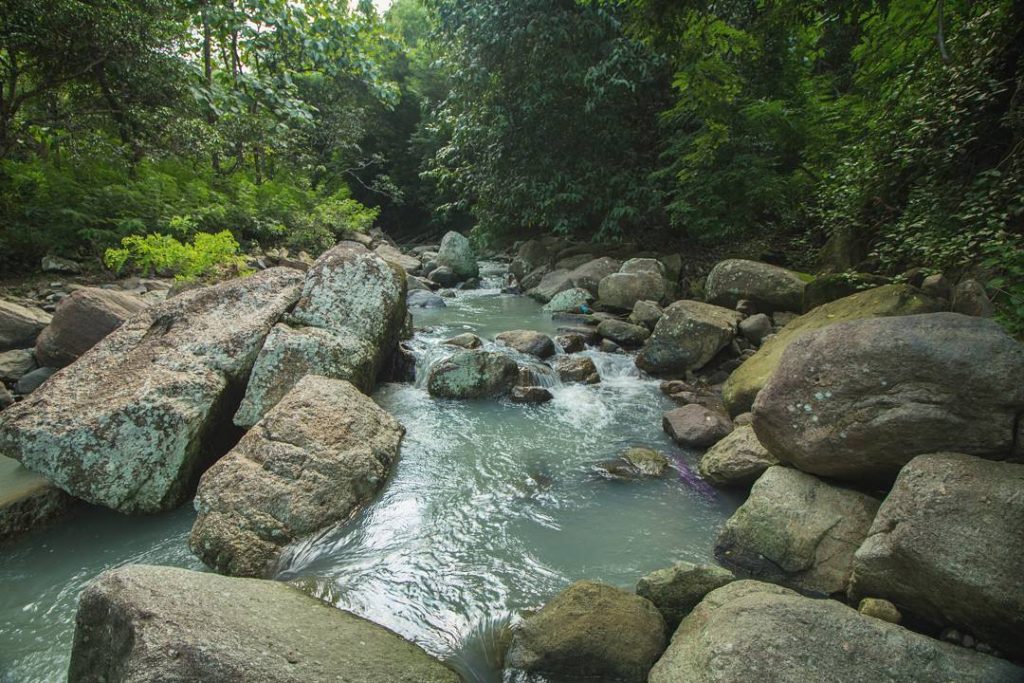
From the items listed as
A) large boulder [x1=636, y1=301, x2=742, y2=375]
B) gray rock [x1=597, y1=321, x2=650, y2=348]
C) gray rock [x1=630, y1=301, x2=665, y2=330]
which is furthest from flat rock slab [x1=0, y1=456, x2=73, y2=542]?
gray rock [x1=630, y1=301, x2=665, y2=330]

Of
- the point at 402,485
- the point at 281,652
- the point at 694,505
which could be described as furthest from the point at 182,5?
the point at 694,505

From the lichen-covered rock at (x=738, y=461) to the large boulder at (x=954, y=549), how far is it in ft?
4.18

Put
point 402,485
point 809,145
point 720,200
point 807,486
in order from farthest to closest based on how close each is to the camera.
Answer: point 720,200, point 809,145, point 402,485, point 807,486

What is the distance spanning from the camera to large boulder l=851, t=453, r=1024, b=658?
2.45 meters

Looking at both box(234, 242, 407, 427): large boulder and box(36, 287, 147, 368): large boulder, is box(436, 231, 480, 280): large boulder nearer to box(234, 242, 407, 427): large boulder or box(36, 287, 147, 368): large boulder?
box(234, 242, 407, 427): large boulder

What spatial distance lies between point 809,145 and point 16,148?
1526cm

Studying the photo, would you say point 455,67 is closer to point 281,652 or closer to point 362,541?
point 362,541

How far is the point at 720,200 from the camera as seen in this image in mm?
10469

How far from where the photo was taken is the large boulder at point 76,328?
18.8ft

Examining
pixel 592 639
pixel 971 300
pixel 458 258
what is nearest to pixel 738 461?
pixel 592 639

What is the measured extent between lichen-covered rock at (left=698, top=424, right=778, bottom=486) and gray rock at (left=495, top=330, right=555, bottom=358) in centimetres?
368

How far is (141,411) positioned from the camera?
4.10 meters

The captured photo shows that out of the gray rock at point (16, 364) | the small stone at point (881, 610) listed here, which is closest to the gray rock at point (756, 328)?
the small stone at point (881, 610)

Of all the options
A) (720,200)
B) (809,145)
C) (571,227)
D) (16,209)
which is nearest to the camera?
(16,209)
